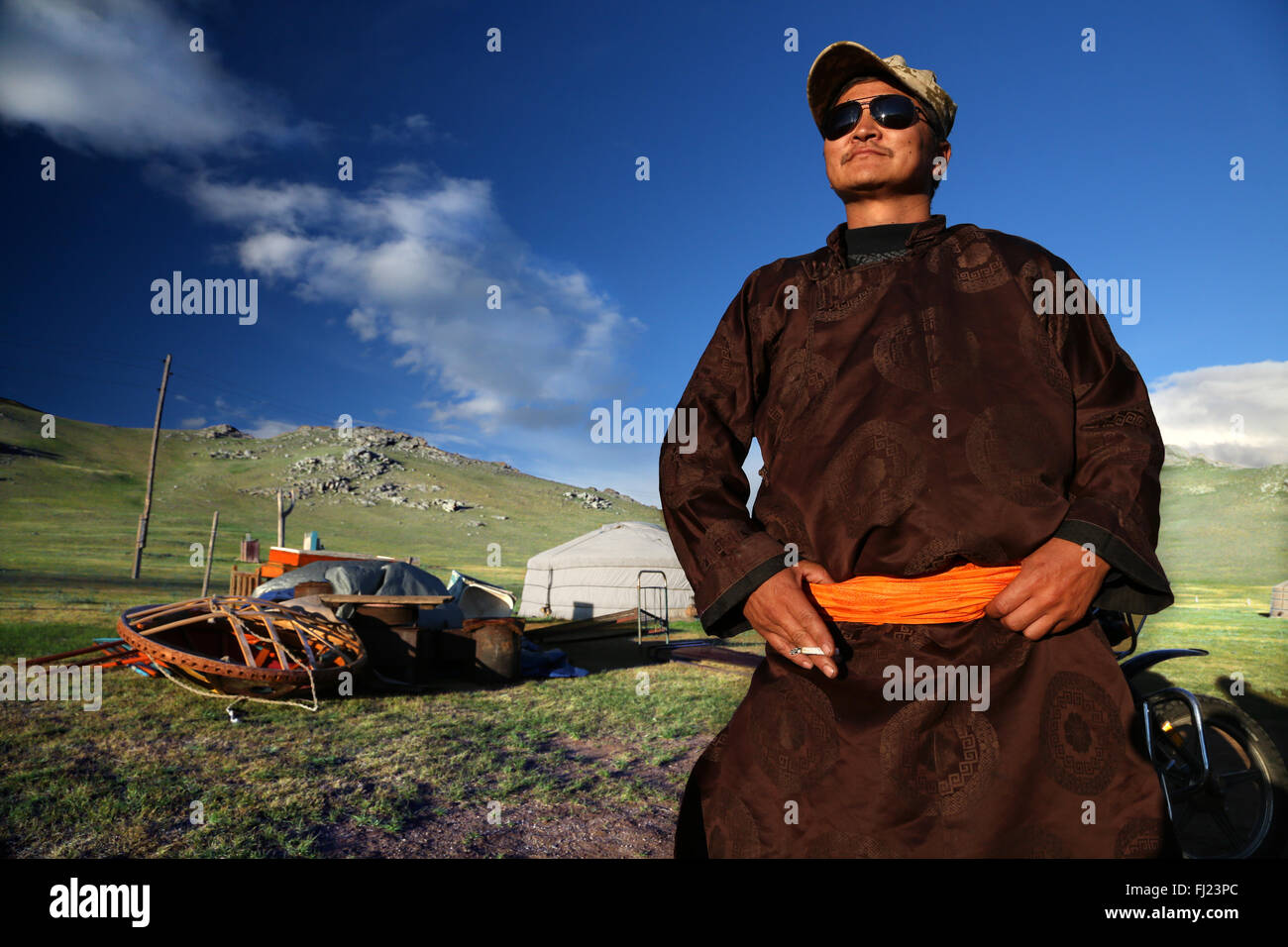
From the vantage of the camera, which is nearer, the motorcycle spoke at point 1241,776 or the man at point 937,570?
the man at point 937,570

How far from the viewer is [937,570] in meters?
1.20

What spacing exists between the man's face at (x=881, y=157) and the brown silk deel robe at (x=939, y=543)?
0.68ft

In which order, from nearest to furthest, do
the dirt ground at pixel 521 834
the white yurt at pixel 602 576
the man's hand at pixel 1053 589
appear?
the man's hand at pixel 1053 589 < the dirt ground at pixel 521 834 < the white yurt at pixel 602 576

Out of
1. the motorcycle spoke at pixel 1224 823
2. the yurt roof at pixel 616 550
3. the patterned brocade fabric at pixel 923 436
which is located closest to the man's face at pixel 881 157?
the patterned brocade fabric at pixel 923 436

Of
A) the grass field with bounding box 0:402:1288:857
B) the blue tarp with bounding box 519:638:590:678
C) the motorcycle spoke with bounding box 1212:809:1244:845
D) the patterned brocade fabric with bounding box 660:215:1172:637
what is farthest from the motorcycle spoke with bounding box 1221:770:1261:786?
the blue tarp with bounding box 519:638:590:678

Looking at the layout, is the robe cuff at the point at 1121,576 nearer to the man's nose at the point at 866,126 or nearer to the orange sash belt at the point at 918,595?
the orange sash belt at the point at 918,595

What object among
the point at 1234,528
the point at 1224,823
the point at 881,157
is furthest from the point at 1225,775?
the point at 1234,528

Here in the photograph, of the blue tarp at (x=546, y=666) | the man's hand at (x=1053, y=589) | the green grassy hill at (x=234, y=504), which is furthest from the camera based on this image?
the green grassy hill at (x=234, y=504)

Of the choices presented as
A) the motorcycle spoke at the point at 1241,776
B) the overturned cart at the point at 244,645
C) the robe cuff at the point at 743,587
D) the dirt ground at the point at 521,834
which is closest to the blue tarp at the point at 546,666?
the overturned cart at the point at 244,645

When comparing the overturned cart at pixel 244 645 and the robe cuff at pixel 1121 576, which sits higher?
the robe cuff at pixel 1121 576

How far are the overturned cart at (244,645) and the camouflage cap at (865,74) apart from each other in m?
6.81

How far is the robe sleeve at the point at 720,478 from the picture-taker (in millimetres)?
1265

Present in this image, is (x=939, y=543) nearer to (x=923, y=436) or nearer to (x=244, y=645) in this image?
(x=923, y=436)

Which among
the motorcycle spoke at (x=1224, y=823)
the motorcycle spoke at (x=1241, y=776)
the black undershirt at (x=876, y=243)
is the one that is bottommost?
the motorcycle spoke at (x=1224, y=823)
